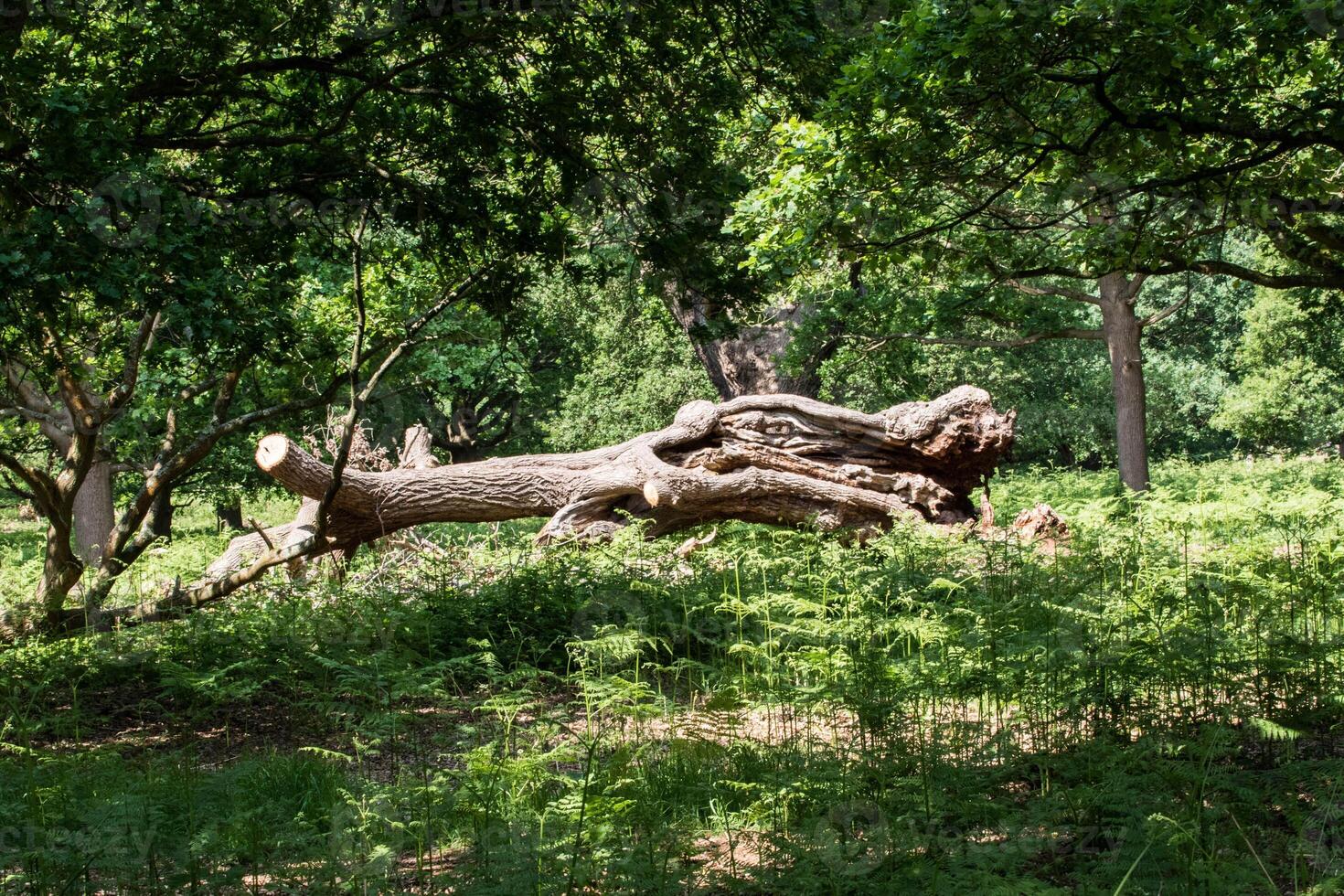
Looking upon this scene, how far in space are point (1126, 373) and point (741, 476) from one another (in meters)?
9.64

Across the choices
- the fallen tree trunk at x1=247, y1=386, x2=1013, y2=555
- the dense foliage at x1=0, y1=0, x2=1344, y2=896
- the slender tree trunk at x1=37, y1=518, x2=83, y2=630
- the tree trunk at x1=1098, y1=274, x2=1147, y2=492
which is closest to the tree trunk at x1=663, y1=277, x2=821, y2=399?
the dense foliage at x1=0, y1=0, x2=1344, y2=896

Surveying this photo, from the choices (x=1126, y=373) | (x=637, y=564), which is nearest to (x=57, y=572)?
(x=637, y=564)

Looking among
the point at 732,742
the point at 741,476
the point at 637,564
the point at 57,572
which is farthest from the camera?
the point at 741,476

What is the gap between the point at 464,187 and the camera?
7773mm

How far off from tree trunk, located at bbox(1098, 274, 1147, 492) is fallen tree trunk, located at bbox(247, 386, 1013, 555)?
712 centimetres

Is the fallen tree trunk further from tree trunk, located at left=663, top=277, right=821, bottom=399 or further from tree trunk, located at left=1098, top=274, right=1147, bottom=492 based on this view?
tree trunk, located at left=1098, top=274, right=1147, bottom=492

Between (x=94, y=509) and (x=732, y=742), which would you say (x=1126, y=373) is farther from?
(x=94, y=509)

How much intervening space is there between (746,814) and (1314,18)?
203 inches

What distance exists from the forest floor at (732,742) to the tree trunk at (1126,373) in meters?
9.62

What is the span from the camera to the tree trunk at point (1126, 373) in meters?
18.1

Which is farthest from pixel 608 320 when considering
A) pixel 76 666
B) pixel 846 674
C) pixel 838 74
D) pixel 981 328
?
→ pixel 846 674

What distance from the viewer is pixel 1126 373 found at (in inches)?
722

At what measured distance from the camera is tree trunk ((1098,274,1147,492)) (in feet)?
59.3

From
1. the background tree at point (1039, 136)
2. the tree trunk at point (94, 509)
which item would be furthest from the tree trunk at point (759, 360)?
the tree trunk at point (94, 509)
